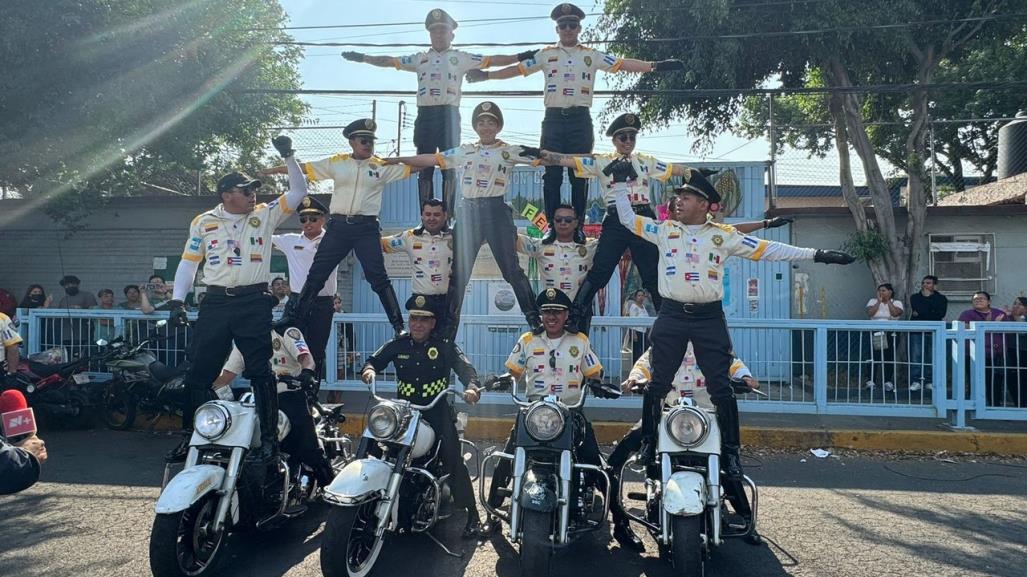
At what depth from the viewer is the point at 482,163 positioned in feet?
21.1

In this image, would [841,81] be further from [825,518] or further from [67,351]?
[67,351]

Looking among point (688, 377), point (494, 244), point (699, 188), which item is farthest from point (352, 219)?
point (688, 377)

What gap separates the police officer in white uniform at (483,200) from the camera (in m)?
6.43

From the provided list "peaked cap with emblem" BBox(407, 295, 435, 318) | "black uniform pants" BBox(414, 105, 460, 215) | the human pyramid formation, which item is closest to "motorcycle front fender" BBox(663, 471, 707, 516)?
the human pyramid formation

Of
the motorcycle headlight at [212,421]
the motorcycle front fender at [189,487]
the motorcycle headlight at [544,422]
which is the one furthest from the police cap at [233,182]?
the motorcycle headlight at [544,422]

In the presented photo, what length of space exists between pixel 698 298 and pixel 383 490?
2.49 meters

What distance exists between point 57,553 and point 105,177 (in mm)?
8842

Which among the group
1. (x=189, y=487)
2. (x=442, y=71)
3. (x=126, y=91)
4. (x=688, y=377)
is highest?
(x=126, y=91)

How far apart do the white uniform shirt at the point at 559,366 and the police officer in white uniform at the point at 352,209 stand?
1.55m

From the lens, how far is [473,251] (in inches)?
256

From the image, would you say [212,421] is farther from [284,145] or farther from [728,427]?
[728,427]

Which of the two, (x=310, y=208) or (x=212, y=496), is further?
(x=310, y=208)

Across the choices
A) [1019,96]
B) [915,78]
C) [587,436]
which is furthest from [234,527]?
[1019,96]

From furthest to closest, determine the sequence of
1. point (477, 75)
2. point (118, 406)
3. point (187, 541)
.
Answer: point (118, 406)
point (477, 75)
point (187, 541)
